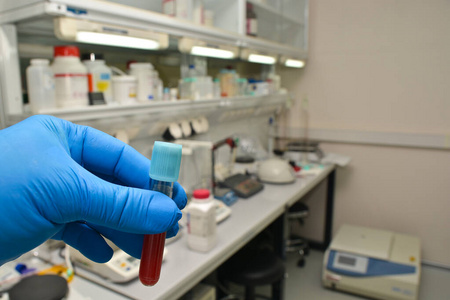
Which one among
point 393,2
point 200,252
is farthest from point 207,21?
point 393,2

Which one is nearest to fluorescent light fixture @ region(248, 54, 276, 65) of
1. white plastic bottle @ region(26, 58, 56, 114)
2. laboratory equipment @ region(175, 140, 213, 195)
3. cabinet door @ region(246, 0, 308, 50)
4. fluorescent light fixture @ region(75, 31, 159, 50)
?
cabinet door @ region(246, 0, 308, 50)

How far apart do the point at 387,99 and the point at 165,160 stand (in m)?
2.83

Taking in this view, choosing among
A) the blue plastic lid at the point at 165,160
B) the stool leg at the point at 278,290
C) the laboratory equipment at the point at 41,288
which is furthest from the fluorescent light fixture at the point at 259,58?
the blue plastic lid at the point at 165,160

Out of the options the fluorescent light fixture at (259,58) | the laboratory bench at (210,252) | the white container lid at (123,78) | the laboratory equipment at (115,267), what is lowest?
the laboratory bench at (210,252)

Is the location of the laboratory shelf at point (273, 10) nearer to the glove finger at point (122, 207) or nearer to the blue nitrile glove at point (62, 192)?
the blue nitrile glove at point (62, 192)

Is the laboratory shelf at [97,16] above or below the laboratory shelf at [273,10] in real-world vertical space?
below

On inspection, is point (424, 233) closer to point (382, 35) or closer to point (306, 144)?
point (306, 144)

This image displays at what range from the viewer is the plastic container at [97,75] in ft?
4.36

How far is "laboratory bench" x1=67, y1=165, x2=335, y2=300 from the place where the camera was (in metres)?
1.12

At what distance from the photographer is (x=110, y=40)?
123 centimetres

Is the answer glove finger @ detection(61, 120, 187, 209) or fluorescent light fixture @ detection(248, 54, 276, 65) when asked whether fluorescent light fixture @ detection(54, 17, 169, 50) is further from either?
fluorescent light fixture @ detection(248, 54, 276, 65)

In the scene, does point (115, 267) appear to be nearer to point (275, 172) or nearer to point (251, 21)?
point (275, 172)

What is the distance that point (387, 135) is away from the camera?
289cm

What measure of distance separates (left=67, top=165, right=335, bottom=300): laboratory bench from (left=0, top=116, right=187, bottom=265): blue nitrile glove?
0.57m
